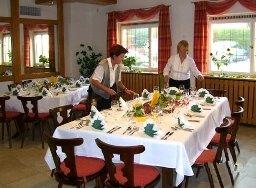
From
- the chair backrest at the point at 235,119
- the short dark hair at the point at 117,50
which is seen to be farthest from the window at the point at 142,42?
the chair backrest at the point at 235,119

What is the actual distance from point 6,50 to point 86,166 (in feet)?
16.6

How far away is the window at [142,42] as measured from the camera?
24.8 feet

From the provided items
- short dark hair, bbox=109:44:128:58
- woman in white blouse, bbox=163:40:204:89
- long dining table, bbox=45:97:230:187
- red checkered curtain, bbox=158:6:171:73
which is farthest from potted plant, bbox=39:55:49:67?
long dining table, bbox=45:97:230:187

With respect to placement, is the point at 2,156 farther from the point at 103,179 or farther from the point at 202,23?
the point at 202,23

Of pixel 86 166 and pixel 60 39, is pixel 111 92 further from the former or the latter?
pixel 60 39

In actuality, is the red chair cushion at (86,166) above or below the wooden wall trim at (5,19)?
below

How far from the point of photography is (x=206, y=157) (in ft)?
10.4

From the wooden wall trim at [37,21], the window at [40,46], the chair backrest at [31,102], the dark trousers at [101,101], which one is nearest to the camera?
the dark trousers at [101,101]

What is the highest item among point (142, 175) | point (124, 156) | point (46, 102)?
point (46, 102)

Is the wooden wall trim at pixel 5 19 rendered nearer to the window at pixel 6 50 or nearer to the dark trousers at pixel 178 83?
the window at pixel 6 50

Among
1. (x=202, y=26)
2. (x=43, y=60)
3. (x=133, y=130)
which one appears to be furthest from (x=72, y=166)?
(x=43, y=60)

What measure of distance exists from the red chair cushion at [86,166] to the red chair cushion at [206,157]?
2.99 ft

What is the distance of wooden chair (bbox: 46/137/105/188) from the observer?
2.59m

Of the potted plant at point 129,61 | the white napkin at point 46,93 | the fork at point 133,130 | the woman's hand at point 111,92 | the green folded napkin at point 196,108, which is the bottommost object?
the fork at point 133,130
